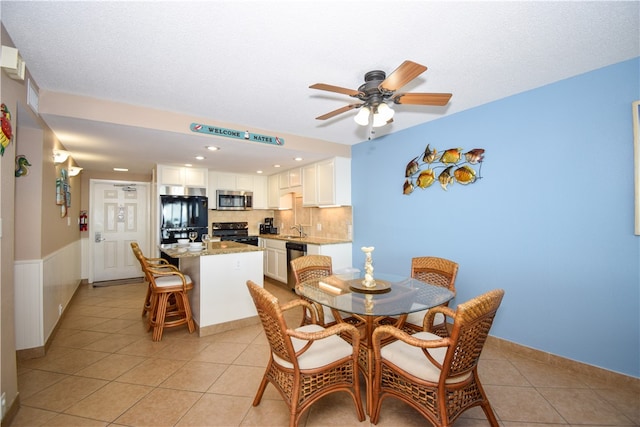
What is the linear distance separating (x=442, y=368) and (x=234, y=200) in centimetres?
504

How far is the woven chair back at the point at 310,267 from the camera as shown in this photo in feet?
8.66

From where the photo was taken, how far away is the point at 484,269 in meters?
2.79

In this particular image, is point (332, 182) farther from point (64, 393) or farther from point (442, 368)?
point (64, 393)

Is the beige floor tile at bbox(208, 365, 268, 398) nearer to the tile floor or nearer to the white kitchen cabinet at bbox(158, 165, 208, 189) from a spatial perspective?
the tile floor

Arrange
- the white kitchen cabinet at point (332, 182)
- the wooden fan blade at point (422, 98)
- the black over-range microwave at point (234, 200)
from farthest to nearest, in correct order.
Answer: the black over-range microwave at point (234, 200), the white kitchen cabinet at point (332, 182), the wooden fan blade at point (422, 98)

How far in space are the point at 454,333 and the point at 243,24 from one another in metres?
2.03

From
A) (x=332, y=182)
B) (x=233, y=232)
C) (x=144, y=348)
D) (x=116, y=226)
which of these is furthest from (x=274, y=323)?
(x=116, y=226)

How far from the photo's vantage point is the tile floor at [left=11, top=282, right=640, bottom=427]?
1.75 meters

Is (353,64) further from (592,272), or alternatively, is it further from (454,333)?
(592,272)

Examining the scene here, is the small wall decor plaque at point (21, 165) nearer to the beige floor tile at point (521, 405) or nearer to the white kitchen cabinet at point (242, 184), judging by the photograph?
the white kitchen cabinet at point (242, 184)

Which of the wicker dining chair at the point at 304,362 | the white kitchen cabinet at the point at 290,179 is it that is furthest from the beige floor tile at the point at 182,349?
the white kitchen cabinet at the point at 290,179

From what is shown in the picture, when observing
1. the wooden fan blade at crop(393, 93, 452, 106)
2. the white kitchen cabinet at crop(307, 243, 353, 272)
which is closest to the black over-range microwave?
the white kitchen cabinet at crop(307, 243, 353, 272)

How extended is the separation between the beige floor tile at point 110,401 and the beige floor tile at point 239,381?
51 cm

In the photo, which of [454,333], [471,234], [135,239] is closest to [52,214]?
[135,239]
